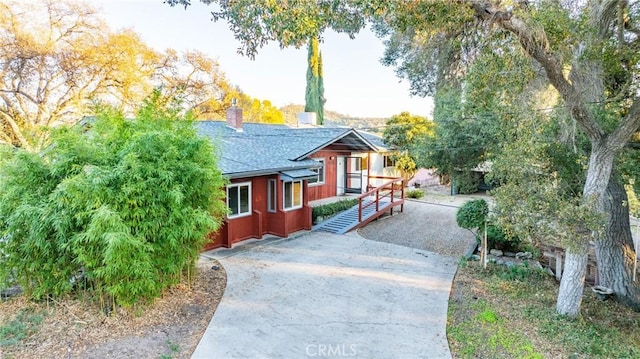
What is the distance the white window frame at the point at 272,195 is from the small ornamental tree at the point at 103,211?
508 cm

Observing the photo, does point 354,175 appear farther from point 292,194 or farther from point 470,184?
point 470,184

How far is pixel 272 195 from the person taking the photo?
12.3 metres

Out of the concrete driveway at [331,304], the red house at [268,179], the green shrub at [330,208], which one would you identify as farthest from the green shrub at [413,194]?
the concrete driveway at [331,304]

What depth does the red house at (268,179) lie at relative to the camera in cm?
1090

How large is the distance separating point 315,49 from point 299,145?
59.5 feet

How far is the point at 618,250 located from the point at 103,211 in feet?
36.0

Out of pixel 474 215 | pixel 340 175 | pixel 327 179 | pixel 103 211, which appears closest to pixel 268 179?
pixel 327 179

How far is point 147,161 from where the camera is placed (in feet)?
21.1

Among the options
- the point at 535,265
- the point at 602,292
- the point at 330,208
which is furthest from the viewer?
the point at 330,208

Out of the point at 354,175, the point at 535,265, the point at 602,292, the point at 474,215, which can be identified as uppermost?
the point at 354,175

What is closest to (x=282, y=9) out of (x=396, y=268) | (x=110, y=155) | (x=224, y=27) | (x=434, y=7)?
(x=224, y=27)

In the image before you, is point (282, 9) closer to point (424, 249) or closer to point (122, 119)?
point (122, 119)

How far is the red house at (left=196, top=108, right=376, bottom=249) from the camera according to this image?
10898 millimetres

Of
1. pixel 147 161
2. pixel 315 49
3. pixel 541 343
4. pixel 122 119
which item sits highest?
pixel 315 49
